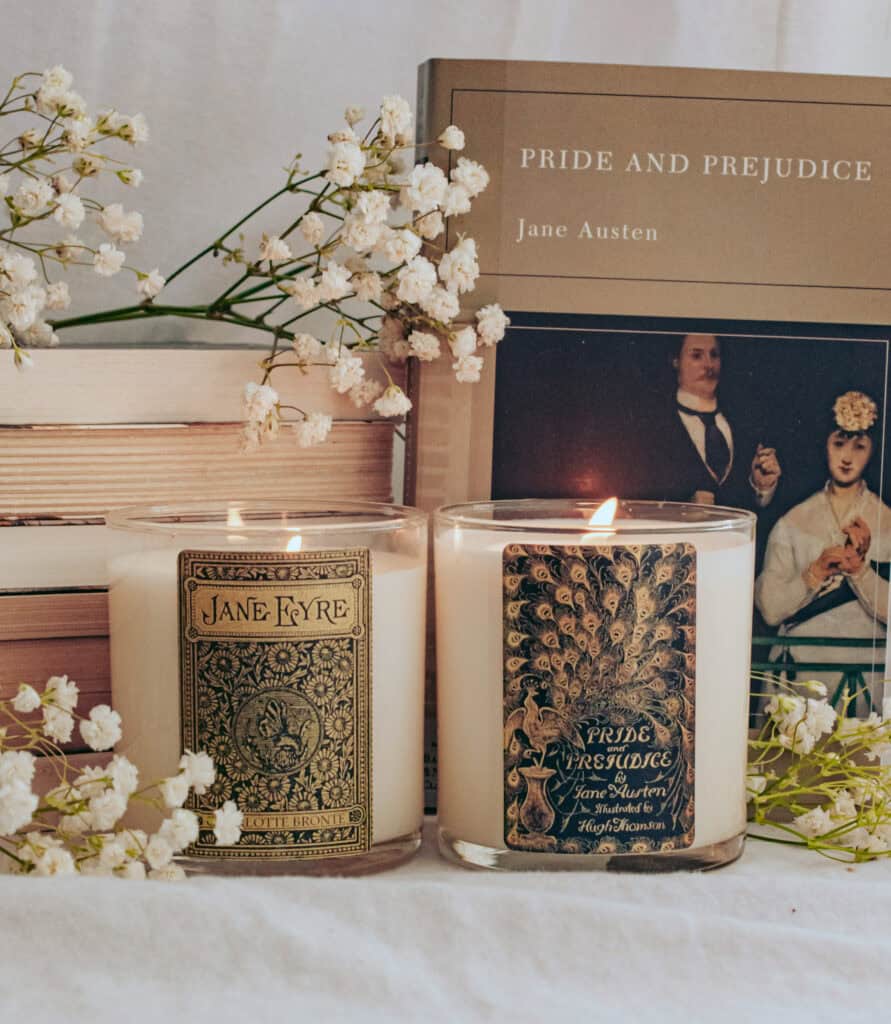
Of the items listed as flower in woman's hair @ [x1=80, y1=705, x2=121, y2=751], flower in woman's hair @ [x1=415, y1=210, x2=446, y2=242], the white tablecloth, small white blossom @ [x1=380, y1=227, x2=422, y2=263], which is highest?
flower in woman's hair @ [x1=415, y1=210, x2=446, y2=242]

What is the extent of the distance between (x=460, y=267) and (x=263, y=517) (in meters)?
0.15

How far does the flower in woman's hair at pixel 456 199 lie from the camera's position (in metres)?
0.58

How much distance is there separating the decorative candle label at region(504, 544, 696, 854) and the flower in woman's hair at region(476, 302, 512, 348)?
13 cm

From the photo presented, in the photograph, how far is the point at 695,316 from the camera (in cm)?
62

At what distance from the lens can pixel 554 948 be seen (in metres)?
0.46

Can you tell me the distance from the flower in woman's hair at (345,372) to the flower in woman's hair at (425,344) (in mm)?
28

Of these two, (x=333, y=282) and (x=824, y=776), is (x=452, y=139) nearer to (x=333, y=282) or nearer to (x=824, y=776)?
(x=333, y=282)

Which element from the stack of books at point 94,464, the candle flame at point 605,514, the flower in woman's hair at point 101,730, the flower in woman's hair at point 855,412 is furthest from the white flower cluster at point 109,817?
the flower in woman's hair at point 855,412

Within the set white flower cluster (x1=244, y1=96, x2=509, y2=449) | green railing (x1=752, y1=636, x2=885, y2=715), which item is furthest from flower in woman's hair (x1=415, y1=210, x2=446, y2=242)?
green railing (x1=752, y1=636, x2=885, y2=715)

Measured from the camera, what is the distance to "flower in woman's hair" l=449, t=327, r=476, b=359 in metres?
0.59

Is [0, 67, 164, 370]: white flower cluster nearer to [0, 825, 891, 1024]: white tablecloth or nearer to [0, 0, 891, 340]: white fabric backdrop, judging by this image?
[0, 0, 891, 340]: white fabric backdrop

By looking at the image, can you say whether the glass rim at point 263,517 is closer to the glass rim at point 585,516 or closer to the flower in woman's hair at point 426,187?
the glass rim at point 585,516

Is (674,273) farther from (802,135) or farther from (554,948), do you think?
(554,948)

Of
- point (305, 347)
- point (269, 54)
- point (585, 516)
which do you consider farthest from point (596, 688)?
point (269, 54)
